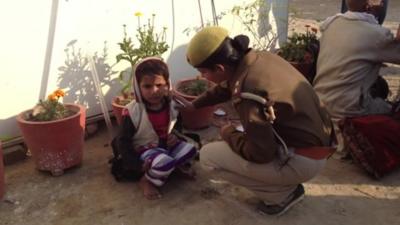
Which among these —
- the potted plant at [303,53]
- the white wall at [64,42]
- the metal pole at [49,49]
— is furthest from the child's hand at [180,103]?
the potted plant at [303,53]

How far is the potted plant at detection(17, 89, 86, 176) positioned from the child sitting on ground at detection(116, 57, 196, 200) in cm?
50

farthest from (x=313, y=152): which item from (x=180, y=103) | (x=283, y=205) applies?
(x=180, y=103)

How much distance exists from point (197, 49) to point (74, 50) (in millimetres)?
1910

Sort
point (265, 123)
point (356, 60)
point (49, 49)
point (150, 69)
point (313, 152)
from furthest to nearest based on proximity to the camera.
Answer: point (49, 49) < point (356, 60) < point (150, 69) < point (313, 152) < point (265, 123)

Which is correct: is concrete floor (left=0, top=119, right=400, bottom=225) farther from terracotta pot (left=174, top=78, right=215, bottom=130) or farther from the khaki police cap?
the khaki police cap

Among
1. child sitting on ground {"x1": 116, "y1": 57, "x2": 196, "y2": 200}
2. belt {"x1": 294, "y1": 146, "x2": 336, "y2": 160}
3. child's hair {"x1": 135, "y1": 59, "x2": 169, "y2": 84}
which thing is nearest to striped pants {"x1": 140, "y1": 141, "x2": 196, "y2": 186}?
child sitting on ground {"x1": 116, "y1": 57, "x2": 196, "y2": 200}

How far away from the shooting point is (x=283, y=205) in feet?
→ 10.2

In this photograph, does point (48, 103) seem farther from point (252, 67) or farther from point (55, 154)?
point (252, 67)

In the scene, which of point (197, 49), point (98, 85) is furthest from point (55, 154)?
point (197, 49)

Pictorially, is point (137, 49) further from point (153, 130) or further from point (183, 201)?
point (183, 201)

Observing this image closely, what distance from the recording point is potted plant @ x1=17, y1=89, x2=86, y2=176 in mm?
3561

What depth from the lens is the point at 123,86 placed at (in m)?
4.55

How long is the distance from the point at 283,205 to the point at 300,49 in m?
2.49

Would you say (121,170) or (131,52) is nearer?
(121,170)
